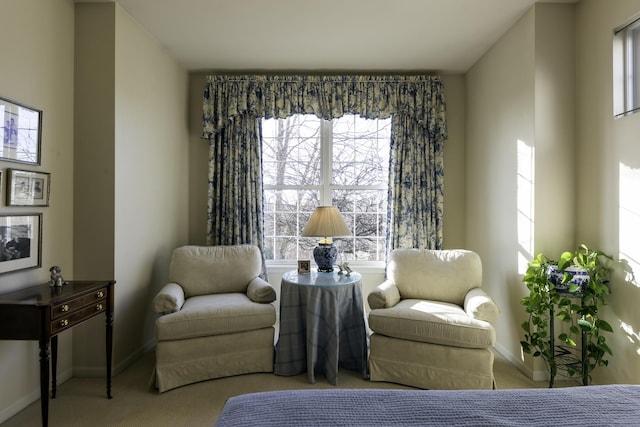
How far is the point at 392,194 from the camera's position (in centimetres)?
395

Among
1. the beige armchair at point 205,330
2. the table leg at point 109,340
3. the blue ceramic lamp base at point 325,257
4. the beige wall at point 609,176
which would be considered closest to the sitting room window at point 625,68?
the beige wall at point 609,176

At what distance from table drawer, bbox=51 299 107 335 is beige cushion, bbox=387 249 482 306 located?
2.16 metres

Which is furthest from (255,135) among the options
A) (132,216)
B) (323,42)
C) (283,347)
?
(283,347)

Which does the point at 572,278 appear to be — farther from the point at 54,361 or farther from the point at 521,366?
the point at 54,361

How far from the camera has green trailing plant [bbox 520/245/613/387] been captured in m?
2.35

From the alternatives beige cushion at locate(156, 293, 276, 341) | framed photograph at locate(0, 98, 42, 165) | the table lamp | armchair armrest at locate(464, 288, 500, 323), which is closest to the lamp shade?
the table lamp

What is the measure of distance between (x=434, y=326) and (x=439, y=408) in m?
1.50

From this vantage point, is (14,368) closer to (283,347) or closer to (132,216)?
(132,216)

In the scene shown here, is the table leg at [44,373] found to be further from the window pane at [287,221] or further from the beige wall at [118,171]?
the window pane at [287,221]

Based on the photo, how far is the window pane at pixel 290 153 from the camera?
13.6ft

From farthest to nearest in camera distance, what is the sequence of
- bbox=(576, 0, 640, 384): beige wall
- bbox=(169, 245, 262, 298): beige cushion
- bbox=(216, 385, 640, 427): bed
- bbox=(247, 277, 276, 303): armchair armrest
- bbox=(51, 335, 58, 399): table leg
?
bbox=(169, 245, 262, 298): beige cushion, bbox=(247, 277, 276, 303): armchair armrest, bbox=(51, 335, 58, 399): table leg, bbox=(576, 0, 640, 384): beige wall, bbox=(216, 385, 640, 427): bed

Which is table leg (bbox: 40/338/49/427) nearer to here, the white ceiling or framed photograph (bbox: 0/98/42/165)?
framed photograph (bbox: 0/98/42/165)

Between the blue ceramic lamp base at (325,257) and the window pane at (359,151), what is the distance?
1082mm

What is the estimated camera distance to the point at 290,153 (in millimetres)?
4148
